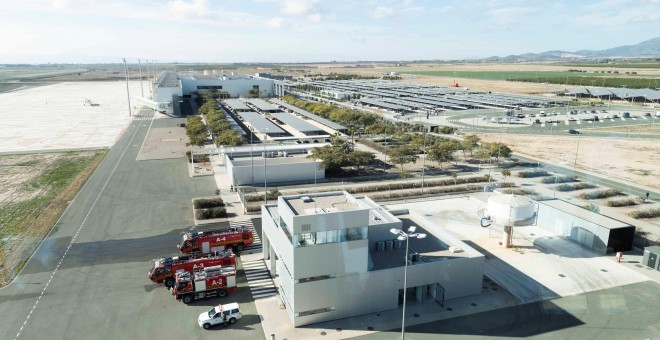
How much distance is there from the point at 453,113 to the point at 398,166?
64.6 metres

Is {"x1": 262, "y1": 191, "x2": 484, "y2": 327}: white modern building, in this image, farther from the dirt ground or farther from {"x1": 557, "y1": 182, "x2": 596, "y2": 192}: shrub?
the dirt ground

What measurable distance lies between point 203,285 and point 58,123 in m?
98.6

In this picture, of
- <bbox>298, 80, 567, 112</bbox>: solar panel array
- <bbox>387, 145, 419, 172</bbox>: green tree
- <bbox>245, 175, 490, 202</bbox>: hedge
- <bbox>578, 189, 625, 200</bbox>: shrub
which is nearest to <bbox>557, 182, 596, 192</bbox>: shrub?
<bbox>578, 189, 625, 200</bbox>: shrub

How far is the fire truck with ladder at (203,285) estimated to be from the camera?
28328 mm

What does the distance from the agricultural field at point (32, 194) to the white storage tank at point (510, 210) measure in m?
37.8

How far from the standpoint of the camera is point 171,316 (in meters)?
26.6

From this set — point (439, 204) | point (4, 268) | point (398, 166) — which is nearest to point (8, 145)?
point (4, 268)

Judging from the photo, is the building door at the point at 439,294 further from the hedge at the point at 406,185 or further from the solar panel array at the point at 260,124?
the solar panel array at the point at 260,124

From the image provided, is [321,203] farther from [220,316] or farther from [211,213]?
[211,213]

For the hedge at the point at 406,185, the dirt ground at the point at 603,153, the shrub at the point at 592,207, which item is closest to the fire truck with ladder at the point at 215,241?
the hedge at the point at 406,185

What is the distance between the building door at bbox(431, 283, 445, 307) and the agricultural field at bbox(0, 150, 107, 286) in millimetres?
30762

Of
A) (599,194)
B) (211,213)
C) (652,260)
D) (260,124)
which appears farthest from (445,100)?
(211,213)

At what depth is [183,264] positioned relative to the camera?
30.8 m

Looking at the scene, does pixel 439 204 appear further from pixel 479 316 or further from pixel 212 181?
pixel 212 181
